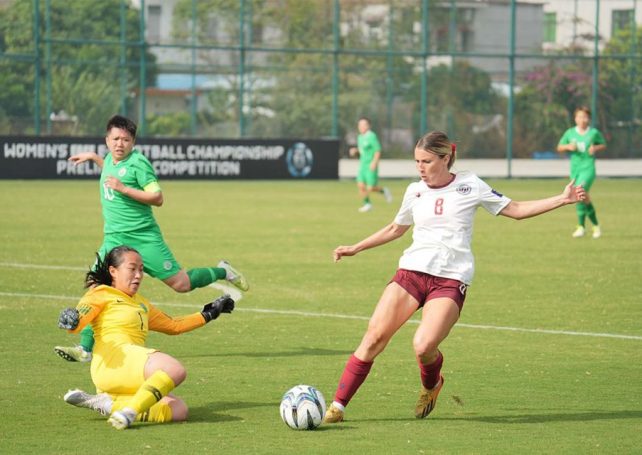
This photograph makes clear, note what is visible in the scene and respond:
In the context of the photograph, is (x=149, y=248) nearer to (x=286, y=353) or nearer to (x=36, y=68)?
(x=286, y=353)

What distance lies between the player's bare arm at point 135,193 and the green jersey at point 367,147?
19336 millimetres

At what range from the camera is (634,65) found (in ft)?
147

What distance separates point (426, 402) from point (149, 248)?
3281 millimetres

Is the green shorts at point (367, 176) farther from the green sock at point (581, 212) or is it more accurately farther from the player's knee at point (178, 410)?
the player's knee at point (178, 410)

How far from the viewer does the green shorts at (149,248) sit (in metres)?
10.2

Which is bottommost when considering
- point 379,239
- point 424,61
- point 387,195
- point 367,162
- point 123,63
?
point 387,195

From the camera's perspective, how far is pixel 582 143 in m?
22.4

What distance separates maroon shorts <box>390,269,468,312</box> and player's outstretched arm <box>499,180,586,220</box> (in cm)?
60

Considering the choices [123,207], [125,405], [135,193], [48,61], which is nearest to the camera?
[125,405]

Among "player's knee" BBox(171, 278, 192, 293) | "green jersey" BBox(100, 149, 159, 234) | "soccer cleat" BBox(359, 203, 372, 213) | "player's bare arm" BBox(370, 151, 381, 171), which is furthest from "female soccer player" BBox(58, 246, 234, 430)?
"player's bare arm" BBox(370, 151, 381, 171)

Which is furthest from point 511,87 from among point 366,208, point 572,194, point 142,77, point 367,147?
point 572,194

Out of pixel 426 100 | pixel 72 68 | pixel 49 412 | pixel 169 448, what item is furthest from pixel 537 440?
pixel 426 100

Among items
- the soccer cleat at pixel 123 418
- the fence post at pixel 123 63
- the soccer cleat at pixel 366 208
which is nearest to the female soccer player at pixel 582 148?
the soccer cleat at pixel 366 208

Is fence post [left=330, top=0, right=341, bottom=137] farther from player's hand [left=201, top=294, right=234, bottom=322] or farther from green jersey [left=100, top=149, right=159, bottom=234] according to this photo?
player's hand [left=201, top=294, right=234, bottom=322]
